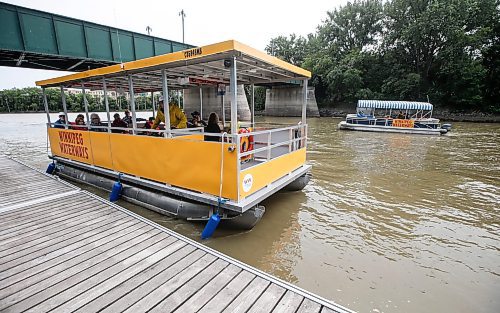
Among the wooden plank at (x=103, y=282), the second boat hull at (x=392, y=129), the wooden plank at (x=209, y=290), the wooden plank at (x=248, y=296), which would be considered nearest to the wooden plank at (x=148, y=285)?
the wooden plank at (x=103, y=282)

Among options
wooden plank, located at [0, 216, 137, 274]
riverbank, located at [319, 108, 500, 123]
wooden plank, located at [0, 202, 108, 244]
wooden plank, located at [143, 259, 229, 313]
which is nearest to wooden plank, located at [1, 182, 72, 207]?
wooden plank, located at [0, 202, 108, 244]

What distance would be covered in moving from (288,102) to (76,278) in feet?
159

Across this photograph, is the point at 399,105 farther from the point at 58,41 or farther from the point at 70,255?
the point at 70,255

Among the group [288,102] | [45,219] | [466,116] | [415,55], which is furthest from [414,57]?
[45,219]

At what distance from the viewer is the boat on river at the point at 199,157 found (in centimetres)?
493

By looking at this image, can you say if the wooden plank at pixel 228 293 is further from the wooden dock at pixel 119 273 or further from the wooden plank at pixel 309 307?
the wooden plank at pixel 309 307

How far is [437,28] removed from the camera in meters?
36.2

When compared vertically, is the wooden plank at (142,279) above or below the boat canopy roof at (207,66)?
below

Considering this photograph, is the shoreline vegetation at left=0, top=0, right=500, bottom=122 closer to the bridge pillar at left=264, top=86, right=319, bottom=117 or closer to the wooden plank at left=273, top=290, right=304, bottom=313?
the bridge pillar at left=264, top=86, right=319, bottom=117

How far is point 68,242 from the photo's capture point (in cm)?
415

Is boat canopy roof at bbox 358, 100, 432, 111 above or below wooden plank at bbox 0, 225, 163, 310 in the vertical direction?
above

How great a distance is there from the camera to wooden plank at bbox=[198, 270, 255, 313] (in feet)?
9.31

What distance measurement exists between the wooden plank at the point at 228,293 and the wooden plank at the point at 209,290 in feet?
0.17

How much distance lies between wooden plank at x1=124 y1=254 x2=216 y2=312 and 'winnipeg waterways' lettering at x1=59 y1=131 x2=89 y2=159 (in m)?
6.91
